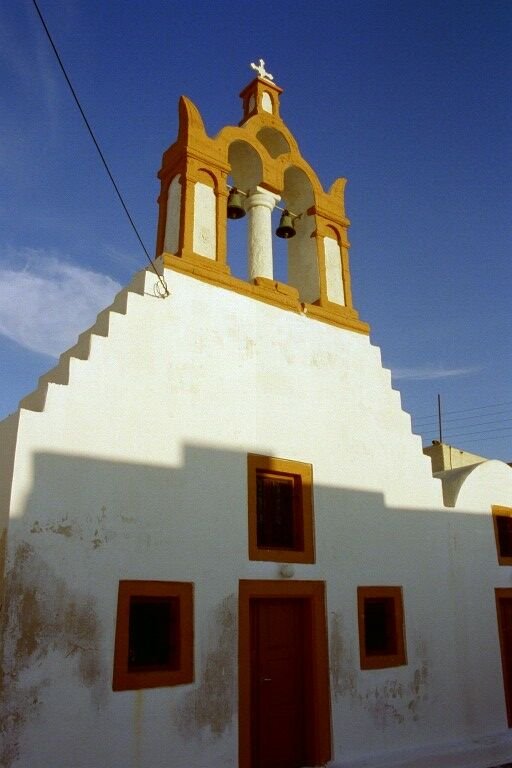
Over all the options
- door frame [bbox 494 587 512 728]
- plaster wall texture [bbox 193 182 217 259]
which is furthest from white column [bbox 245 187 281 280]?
door frame [bbox 494 587 512 728]

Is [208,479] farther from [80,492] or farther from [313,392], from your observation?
[313,392]

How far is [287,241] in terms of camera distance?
31.6 ft

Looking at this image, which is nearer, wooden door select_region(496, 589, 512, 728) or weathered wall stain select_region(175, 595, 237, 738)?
weathered wall stain select_region(175, 595, 237, 738)

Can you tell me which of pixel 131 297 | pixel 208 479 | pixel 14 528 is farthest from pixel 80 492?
pixel 131 297

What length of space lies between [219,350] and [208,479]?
1489 millimetres

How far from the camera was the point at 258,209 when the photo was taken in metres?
8.70

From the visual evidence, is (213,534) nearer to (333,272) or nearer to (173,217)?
(173,217)

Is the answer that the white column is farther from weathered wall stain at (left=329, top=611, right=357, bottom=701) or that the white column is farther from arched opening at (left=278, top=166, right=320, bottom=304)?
weathered wall stain at (left=329, top=611, right=357, bottom=701)

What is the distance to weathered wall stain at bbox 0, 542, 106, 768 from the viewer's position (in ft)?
16.0

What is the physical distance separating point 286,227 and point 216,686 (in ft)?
19.1

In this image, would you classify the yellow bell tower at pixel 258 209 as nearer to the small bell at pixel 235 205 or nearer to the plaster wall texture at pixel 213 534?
the small bell at pixel 235 205

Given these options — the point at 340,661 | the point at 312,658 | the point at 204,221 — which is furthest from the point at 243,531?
the point at 204,221

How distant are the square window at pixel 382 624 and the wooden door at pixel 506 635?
6.30 ft

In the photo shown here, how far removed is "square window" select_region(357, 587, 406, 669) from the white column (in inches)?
162
